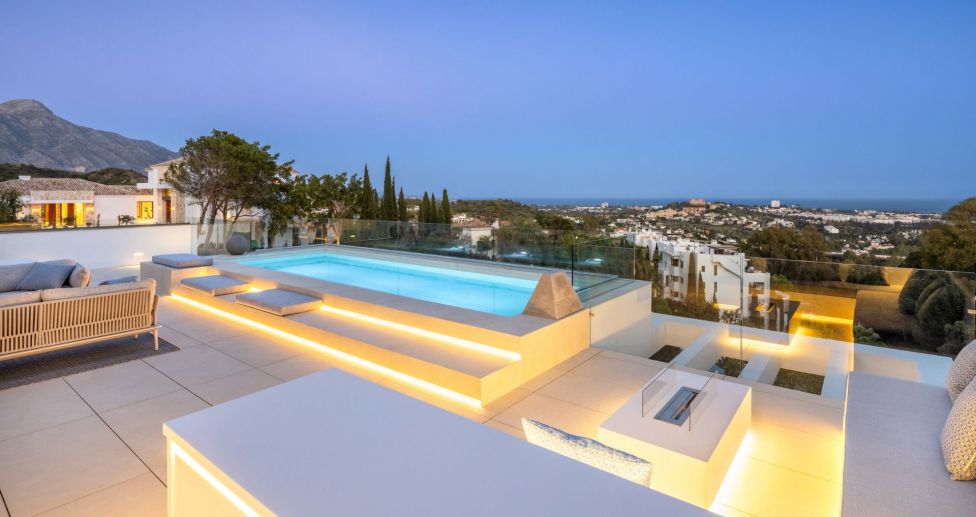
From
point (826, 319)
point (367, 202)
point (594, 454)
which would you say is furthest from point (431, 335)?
point (367, 202)

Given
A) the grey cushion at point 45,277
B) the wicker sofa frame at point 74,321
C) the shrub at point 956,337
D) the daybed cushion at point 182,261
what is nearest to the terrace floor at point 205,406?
the wicker sofa frame at point 74,321

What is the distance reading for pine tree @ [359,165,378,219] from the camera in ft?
60.8

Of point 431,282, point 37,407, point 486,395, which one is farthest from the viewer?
point 431,282

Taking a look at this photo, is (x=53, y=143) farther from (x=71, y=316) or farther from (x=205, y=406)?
(x=205, y=406)

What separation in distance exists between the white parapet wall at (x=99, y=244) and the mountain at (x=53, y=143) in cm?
5038

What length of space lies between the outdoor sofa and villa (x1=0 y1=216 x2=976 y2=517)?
18mm

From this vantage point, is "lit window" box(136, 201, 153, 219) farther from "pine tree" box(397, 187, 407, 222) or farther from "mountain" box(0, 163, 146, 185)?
"pine tree" box(397, 187, 407, 222)

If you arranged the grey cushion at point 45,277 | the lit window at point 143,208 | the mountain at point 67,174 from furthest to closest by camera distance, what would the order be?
the mountain at point 67,174 < the lit window at point 143,208 < the grey cushion at point 45,277

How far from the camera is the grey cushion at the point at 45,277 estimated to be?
5.68 m

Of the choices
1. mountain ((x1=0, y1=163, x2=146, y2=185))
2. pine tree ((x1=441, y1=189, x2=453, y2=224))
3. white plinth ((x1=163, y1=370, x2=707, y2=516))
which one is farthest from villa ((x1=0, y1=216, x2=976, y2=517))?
mountain ((x1=0, y1=163, x2=146, y2=185))

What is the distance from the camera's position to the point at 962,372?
275 cm

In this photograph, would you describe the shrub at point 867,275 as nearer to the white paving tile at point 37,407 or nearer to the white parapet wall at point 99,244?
the white paving tile at point 37,407

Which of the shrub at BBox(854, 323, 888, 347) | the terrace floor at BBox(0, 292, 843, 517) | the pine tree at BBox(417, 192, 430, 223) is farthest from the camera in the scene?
the pine tree at BBox(417, 192, 430, 223)

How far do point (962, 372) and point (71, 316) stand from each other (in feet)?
22.9
